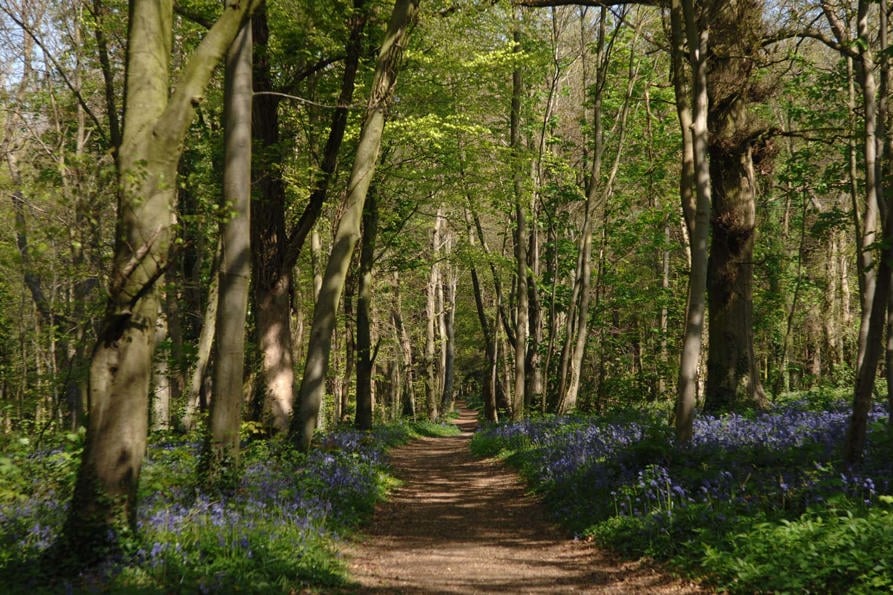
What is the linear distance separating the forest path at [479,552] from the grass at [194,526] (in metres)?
0.45

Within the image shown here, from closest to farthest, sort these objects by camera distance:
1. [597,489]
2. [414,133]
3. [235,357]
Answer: [235,357] → [597,489] → [414,133]

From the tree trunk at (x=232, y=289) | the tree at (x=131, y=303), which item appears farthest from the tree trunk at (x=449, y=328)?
the tree at (x=131, y=303)

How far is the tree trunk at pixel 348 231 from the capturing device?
10.5 metres

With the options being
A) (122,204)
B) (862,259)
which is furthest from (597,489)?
(122,204)

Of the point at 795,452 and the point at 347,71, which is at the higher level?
the point at 347,71

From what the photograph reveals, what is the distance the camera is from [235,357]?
7.48m

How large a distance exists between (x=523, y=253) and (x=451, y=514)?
33.8 ft

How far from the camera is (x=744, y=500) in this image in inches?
235

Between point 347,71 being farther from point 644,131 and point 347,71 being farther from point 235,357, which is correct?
point 644,131

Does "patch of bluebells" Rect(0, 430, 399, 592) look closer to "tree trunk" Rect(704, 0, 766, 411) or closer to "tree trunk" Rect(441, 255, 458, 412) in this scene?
"tree trunk" Rect(704, 0, 766, 411)

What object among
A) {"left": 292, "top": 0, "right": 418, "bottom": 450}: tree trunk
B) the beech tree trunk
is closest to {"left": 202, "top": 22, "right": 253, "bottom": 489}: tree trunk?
{"left": 292, "top": 0, "right": 418, "bottom": 450}: tree trunk

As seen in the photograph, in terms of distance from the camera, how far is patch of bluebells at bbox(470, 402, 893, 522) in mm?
5758

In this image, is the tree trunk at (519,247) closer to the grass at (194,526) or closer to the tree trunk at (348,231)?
the tree trunk at (348,231)

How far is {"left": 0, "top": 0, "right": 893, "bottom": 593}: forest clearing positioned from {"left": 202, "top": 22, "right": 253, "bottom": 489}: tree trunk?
34 mm
